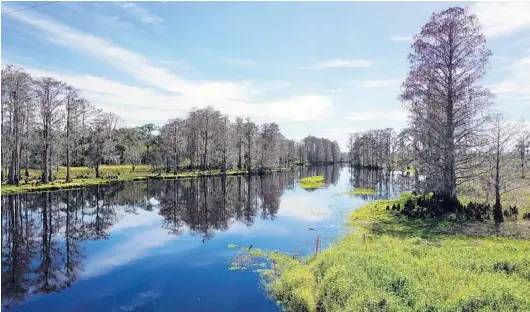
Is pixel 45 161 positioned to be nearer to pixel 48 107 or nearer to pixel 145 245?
pixel 48 107

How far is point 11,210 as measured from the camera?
101ft

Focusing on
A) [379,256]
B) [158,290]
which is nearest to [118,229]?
[158,290]

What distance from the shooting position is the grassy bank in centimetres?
1028

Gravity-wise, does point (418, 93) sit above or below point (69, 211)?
above

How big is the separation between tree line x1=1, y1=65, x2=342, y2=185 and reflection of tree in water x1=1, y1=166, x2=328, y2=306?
9415mm

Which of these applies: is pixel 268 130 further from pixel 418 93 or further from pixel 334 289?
pixel 334 289

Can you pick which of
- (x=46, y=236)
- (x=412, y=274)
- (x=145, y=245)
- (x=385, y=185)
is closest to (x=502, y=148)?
(x=412, y=274)

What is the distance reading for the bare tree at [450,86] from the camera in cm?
2547

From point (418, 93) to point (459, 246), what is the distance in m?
14.5

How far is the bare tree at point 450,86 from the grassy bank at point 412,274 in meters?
7.40

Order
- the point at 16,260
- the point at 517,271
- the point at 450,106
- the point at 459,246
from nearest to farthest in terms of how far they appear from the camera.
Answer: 1. the point at 517,271
2. the point at 459,246
3. the point at 16,260
4. the point at 450,106

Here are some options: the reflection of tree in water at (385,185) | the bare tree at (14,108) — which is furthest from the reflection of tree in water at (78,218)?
the reflection of tree in water at (385,185)

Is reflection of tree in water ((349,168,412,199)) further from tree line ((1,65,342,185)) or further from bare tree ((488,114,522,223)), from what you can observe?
tree line ((1,65,342,185))

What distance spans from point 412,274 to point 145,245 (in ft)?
53.4
